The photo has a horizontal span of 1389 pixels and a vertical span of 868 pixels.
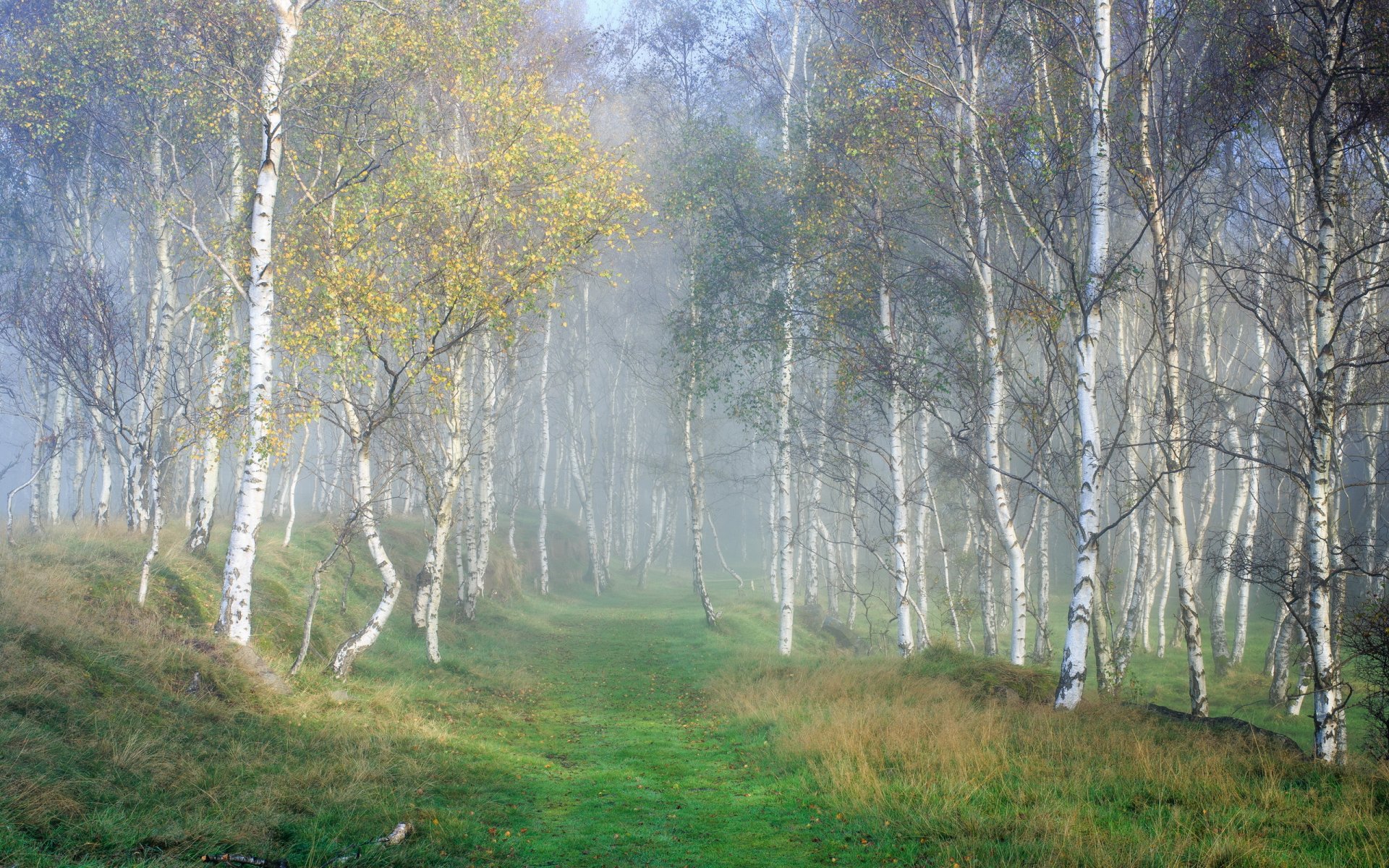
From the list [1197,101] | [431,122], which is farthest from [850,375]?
[431,122]

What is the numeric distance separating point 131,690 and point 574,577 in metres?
27.9

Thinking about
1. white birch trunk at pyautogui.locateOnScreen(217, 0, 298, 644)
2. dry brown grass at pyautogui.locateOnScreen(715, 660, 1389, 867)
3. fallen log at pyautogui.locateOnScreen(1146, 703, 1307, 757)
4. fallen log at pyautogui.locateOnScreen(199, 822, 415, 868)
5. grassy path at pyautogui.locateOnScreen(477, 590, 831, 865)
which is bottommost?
grassy path at pyautogui.locateOnScreen(477, 590, 831, 865)

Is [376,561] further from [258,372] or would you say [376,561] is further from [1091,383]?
[1091,383]

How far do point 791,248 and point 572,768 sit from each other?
41.0 feet

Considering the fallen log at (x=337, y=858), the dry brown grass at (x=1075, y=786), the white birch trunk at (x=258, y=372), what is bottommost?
the fallen log at (x=337, y=858)

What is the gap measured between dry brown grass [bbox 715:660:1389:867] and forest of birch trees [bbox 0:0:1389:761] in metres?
1.24

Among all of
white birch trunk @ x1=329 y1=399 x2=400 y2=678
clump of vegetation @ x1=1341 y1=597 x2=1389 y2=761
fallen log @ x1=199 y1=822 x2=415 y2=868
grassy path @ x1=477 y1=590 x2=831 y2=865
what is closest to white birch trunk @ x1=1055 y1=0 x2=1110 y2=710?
clump of vegetation @ x1=1341 y1=597 x2=1389 y2=761

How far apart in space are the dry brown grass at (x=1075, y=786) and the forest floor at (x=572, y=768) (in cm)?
3

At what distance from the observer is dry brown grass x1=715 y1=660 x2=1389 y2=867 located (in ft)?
19.0

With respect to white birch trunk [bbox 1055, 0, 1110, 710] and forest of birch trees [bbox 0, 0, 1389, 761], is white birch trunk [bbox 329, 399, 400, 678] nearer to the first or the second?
forest of birch trees [bbox 0, 0, 1389, 761]

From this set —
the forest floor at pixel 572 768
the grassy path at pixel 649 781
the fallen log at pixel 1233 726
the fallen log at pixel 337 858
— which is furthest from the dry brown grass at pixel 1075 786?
the fallen log at pixel 337 858

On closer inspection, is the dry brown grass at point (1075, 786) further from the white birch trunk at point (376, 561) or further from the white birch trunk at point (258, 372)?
the white birch trunk at point (258, 372)

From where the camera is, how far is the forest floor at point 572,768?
5820 mm

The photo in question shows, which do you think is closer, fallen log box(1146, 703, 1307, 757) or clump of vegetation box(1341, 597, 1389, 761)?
clump of vegetation box(1341, 597, 1389, 761)
